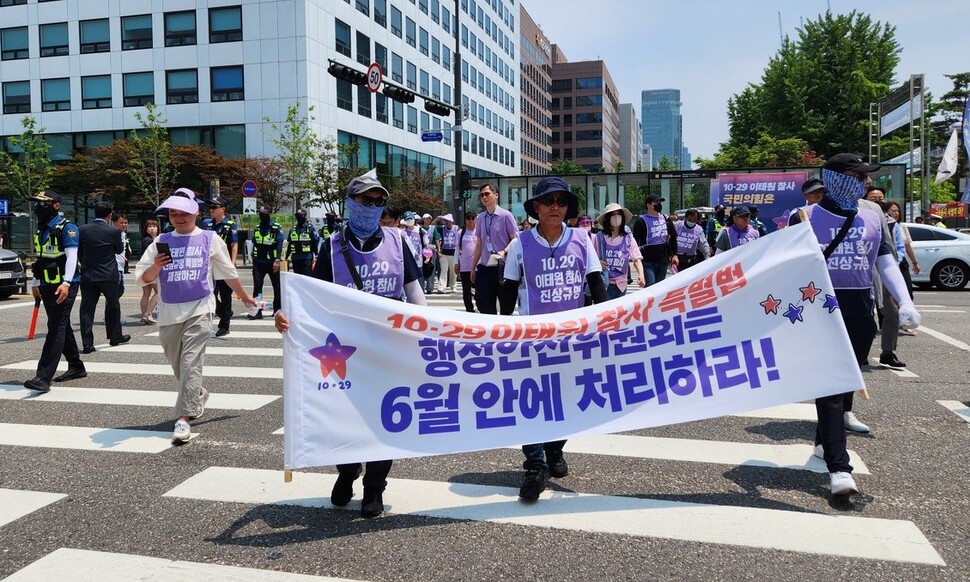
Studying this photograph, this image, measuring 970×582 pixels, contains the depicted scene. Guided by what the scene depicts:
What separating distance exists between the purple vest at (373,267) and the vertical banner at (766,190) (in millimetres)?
26092

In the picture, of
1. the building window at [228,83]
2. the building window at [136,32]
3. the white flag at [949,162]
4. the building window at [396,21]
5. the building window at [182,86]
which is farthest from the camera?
the building window at [396,21]

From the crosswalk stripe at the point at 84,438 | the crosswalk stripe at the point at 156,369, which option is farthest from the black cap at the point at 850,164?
the crosswalk stripe at the point at 156,369

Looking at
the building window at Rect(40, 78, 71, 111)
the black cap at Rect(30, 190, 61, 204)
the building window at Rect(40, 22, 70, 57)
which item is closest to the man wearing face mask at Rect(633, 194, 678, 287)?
the black cap at Rect(30, 190, 61, 204)

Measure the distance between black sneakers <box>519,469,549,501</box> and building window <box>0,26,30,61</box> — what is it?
51.4m

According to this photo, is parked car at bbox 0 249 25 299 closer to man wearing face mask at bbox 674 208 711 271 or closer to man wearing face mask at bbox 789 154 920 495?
man wearing face mask at bbox 674 208 711 271

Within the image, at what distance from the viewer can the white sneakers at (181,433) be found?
5672 mm

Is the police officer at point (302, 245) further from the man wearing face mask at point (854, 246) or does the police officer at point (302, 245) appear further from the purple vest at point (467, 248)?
the man wearing face mask at point (854, 246)

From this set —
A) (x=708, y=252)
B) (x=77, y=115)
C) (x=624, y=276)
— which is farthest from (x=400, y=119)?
(x=624, y=276)

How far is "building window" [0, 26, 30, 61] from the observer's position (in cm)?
4416

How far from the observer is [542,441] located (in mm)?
4094

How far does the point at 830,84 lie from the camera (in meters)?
51.3

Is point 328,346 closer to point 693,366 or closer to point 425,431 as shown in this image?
point 425,431

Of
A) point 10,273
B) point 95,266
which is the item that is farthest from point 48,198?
point 10,273

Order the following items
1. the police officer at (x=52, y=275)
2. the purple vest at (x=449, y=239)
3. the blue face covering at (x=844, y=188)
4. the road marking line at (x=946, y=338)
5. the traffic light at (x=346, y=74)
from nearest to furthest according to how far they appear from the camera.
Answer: the blue face covering at (x=844, y=188), the police officer at (x=52, y=275), the road marking line at (x=946, y=338), the purple vest at (x=449, y=239), the traffic light at (x=346, y=74)
